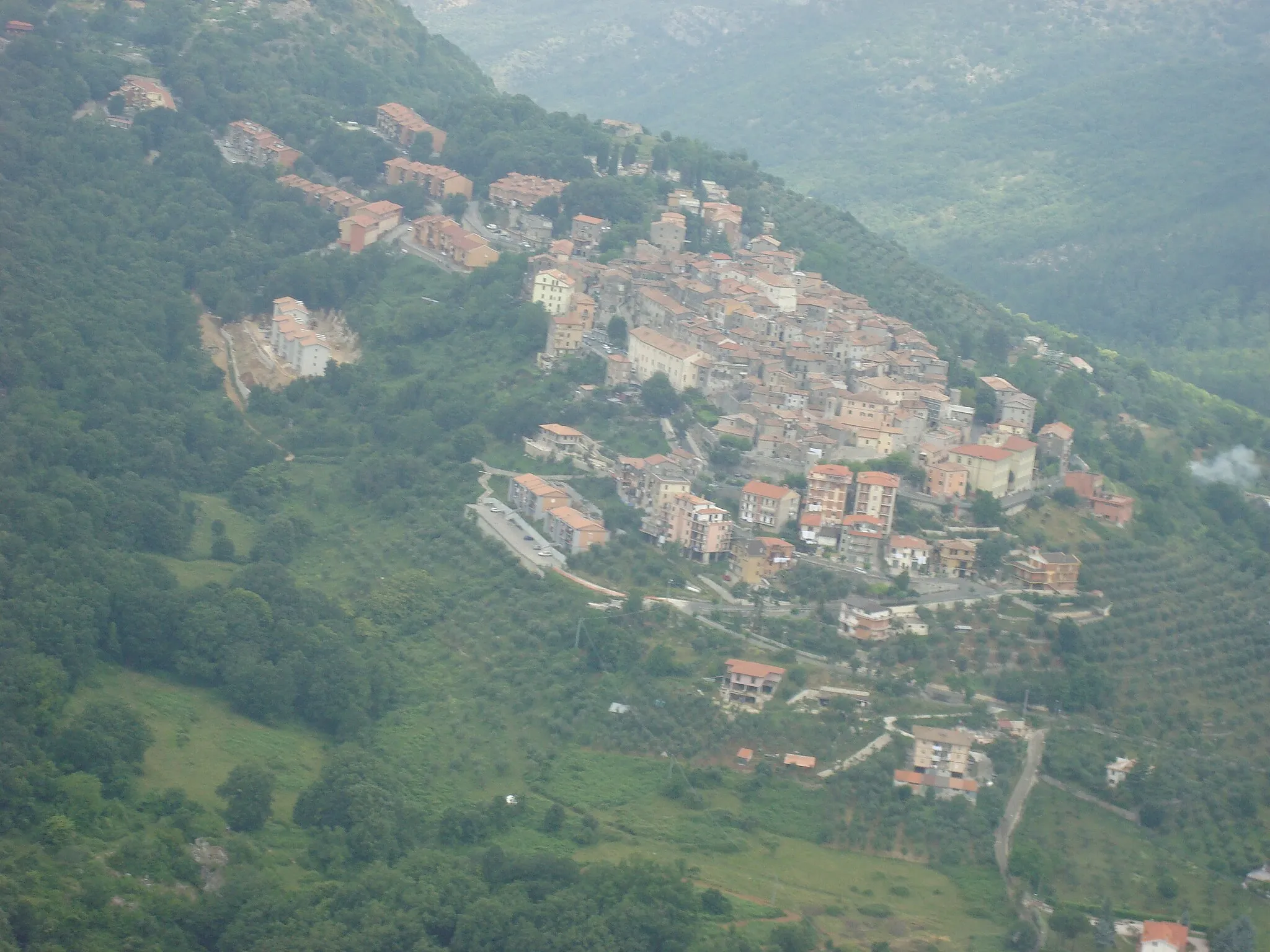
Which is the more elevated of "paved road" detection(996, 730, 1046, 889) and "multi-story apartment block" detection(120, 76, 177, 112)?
"multi-story apartment block" detection(120, 76, 177, 112)

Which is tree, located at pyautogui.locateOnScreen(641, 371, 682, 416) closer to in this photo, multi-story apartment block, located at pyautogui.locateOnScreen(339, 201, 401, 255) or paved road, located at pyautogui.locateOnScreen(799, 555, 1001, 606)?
paved road, located at pyautogui.locateOnScreen(799, 555, 1001, 606)

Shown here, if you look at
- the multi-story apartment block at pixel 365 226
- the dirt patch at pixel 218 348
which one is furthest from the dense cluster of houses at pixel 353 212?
the dirt patch at pixel 218 348

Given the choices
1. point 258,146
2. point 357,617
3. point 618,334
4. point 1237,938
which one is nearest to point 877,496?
point 618,334

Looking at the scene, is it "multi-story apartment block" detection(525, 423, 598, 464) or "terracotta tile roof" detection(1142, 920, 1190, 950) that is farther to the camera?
"multi-story apartment block" detection(525, 423, 598, 464)

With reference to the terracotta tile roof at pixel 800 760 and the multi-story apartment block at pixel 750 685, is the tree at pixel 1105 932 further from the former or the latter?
the multi-story apartment block at pixel 750 685

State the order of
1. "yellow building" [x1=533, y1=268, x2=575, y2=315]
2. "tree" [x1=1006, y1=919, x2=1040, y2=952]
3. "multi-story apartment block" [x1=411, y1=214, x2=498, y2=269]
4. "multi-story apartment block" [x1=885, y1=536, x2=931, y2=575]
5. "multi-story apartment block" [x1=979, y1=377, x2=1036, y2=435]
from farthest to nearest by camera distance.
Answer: "multi-story apartment block" [x1=411, y1=214, x2=498, y2=269] → "yellow building" [x1=533, y1=268, x2=575, y2=315] → "multi-story apartment block" [x1=979, y1=377, x2=1036, y2=435] → "multi-story apartment block" [x1=885, y1=536, x2=931, y2=575] → "tree" [x1=1006, y1=919, x2=1040, y2=952]

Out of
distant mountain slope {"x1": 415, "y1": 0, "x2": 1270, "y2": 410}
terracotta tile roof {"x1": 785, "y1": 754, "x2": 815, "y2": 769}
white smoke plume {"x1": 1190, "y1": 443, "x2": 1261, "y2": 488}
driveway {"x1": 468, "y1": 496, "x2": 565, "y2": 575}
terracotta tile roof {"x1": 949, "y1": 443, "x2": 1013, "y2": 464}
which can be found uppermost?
terracotta tile roof {"x1": 949, "y1": 443, "x2": 1013, "y2": 464}

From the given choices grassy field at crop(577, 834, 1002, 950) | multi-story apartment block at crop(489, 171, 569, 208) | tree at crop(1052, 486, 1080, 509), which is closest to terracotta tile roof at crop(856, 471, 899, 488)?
tree at crop(1052, 486, 1080, 509)
